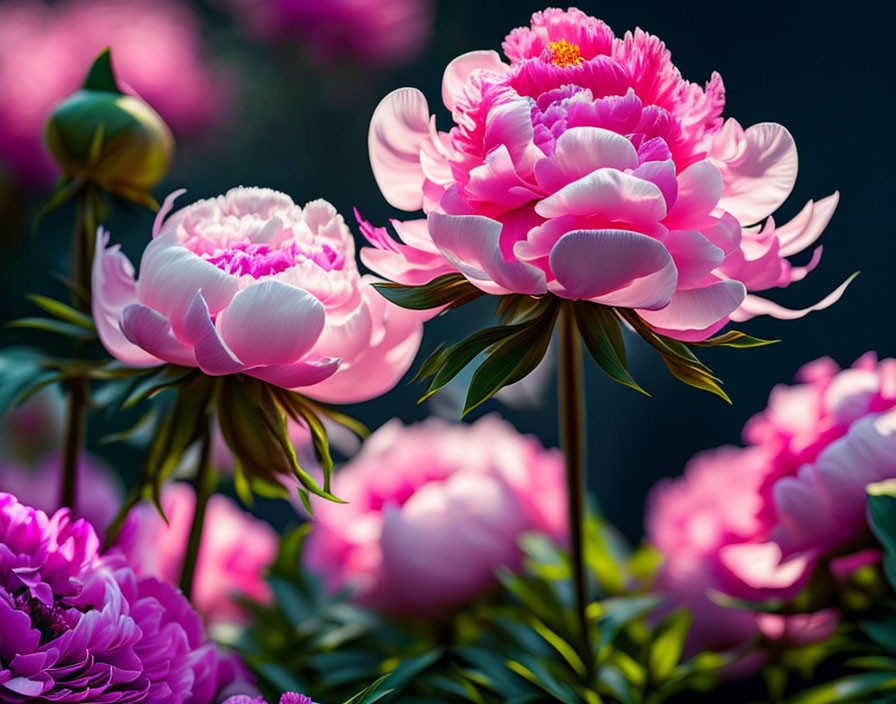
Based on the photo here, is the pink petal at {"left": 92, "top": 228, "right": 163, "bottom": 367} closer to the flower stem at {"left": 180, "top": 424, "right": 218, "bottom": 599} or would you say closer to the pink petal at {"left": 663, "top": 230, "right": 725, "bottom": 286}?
the flower stem at {"left": 180, "top": 424, "right": 218, "bottom": 599}

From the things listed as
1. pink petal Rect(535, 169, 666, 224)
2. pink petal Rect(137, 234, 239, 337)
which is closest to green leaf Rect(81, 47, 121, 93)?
pink petal Rect(137, 234, 239, 337)

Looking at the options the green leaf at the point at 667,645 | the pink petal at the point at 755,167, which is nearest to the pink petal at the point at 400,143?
the pink petal at the point at 755,167

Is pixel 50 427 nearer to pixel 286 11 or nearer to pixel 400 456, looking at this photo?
pixel 400 456

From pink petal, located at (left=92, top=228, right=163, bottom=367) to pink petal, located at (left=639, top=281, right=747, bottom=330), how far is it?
18 centimetres

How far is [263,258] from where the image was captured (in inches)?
12.3

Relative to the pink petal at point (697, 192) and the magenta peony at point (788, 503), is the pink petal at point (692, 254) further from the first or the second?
the magenta peony at point (788, 503)

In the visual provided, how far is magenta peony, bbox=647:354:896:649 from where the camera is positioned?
356mm

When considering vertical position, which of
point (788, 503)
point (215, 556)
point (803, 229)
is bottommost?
point (215, 556)

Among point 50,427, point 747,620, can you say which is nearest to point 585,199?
point 747,620

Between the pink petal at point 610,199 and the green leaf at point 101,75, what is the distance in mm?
219

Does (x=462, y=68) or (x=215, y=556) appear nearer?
(x=462, y=68)

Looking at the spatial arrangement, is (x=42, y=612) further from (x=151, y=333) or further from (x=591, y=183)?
(x=591, y=183)

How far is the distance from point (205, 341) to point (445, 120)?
15 centimetres

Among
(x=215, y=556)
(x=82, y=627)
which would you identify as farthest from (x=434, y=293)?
(x=215, y=556)
